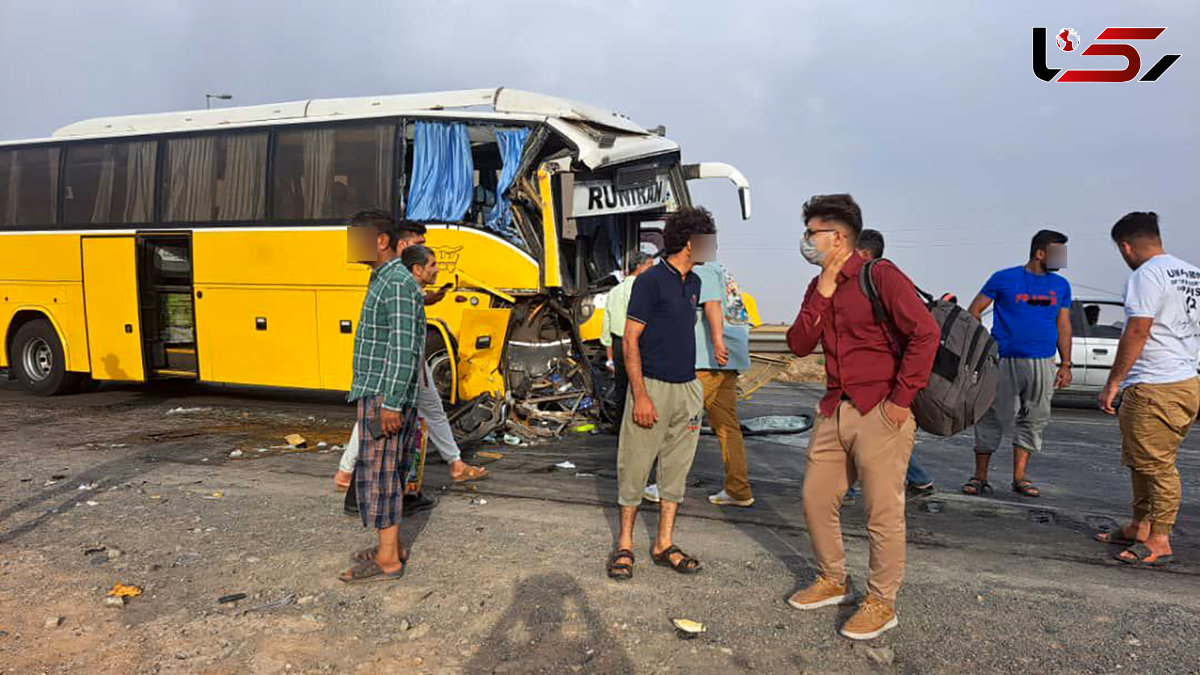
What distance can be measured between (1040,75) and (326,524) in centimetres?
979

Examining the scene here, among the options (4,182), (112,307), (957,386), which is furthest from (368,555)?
(4,182)

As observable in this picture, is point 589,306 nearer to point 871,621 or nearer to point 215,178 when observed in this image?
point 215,178

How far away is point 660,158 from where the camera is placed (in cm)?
893

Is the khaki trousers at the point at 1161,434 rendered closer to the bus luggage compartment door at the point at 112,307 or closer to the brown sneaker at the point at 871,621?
the brown sneaker at the point at 871,621

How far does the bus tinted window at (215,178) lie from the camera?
9.87 m

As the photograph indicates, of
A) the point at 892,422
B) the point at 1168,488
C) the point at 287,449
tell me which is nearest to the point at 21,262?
the point at 287,449

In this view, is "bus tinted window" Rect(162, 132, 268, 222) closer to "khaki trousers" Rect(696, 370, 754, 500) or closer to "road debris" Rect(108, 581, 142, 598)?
"road debris" Rect(108, 581, 142, 598)

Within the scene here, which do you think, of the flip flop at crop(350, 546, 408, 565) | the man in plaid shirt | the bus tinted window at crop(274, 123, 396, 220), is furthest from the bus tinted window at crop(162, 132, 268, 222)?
the flip flop at crop(350, 546, 408, 565)

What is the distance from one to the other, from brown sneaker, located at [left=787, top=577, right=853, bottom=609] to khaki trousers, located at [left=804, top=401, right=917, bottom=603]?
261 mm

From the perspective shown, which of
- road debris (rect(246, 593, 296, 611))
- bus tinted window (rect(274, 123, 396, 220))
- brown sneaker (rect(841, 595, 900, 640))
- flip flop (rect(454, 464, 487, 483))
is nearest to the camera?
brown sneaker (rect(841, 595, 900, 640))

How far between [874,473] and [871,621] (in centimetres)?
63

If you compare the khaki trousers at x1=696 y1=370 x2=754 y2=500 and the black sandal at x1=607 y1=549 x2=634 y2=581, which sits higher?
the khaki trousers at x1=696 y1=370 x2=754 y2=500

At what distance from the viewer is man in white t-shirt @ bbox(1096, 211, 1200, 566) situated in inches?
→ 169

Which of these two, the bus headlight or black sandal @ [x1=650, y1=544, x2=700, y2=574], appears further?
the bus headlight
